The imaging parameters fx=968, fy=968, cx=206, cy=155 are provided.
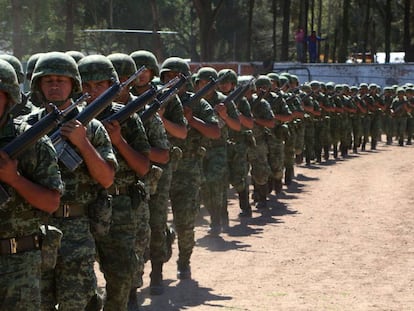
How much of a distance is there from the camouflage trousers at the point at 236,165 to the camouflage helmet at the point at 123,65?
6.26 metres

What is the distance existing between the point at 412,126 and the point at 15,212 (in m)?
29.7

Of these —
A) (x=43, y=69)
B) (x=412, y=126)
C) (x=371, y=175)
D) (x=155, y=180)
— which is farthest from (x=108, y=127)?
(x=412, y=126)

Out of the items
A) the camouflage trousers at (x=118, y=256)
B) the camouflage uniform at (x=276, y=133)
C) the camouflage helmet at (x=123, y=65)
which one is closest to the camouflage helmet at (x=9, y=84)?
the camouflage trousers at (x=118, y=256)

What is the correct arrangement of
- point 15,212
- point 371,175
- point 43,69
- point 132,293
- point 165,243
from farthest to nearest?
point 371,175 < point 165,243 < point 132,293 < point 43,69 < point 15,212

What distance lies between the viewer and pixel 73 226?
20.3 feet

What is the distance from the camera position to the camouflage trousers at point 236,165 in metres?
14.0

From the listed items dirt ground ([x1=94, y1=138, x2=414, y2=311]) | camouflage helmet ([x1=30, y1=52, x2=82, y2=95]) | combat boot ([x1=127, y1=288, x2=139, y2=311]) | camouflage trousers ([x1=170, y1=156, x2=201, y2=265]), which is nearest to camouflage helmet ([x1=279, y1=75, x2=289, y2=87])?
dirt ground ([x1=94, y1=138, x2=414, y2=311])

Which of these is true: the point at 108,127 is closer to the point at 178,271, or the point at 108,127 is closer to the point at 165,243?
the point at 165,243

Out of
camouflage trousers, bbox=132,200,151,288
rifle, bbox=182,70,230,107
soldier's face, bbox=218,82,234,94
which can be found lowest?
camouflage trousers, bbox=132,200,151,288

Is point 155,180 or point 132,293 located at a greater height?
point 155,180

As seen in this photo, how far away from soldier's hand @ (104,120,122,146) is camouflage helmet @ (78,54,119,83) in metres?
0.36

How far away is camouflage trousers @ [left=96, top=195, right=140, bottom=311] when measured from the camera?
692 cm

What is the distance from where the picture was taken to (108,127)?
6691 mm

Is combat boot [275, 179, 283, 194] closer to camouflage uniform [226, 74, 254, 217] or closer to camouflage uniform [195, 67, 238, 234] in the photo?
camouflage uniform [226, 74, 254, 217]
